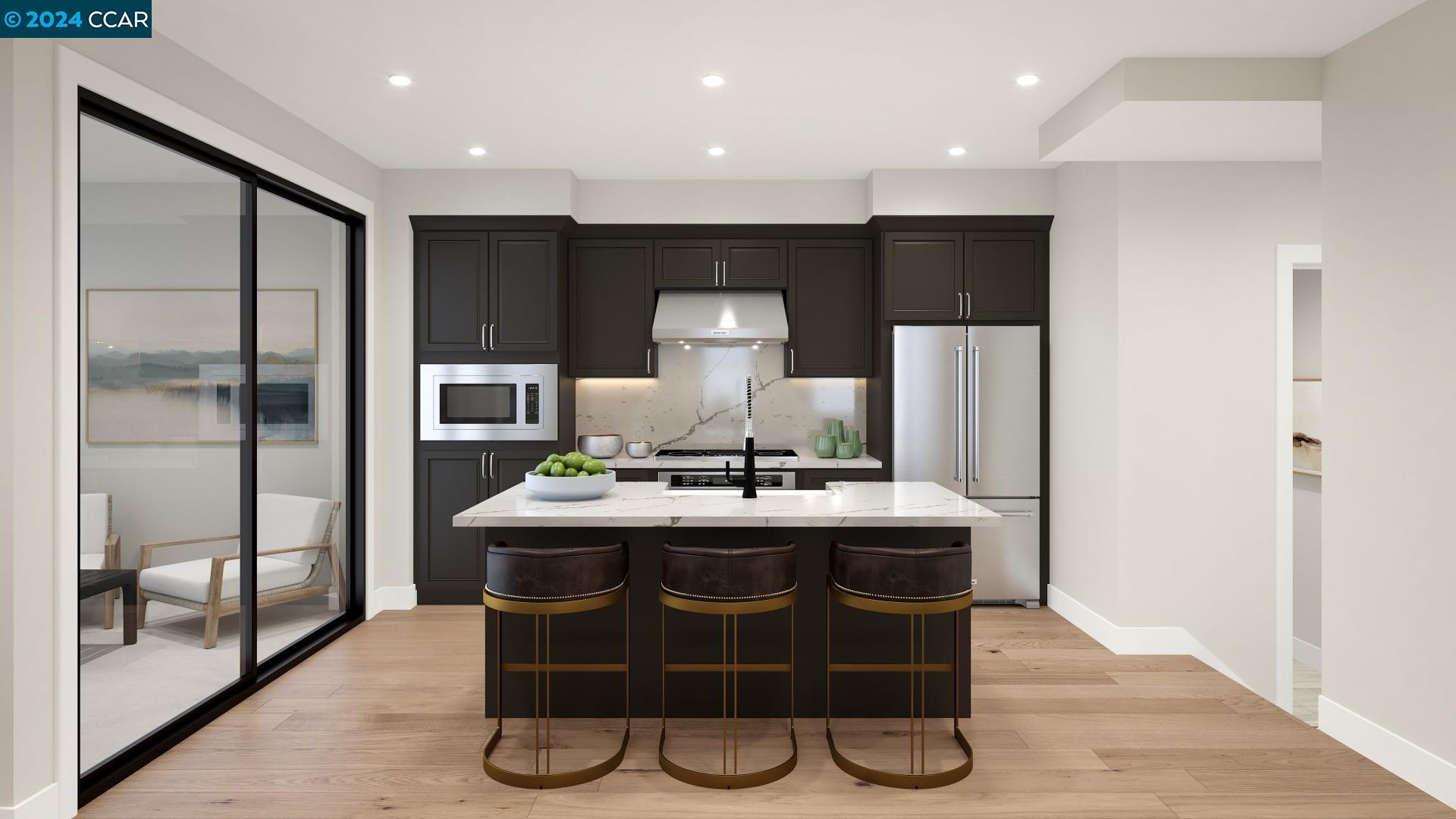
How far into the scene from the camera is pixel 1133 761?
9.21 ft

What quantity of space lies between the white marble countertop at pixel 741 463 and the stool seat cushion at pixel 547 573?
6.95 ft

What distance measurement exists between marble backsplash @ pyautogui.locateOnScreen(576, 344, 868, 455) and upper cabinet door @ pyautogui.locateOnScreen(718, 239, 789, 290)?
57 cm

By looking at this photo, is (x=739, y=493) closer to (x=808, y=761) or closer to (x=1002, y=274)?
(x=808, y=761)

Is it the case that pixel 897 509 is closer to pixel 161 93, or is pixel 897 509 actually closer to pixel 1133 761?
pixel 1133 761

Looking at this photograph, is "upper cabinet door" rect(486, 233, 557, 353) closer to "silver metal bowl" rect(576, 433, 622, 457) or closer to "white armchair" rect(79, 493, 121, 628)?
"silver metal bowl" rect(576, 433, 622, 457)

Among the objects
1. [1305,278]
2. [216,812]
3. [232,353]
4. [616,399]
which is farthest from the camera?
[616,399]

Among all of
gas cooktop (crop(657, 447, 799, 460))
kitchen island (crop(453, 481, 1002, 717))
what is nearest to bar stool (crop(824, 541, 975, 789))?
kitchen island (crop(453, 481, 1002, 717))

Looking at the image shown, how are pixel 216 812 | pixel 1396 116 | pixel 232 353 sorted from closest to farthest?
pixel 216 812 → pixel 1396 116 → pixel 232 353

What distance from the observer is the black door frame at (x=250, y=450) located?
2715 mm

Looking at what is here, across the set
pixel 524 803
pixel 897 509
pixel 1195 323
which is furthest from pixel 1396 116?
pixel 524 803

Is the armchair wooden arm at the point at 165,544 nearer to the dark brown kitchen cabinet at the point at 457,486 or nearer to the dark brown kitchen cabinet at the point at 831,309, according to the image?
the dark brown kitchen cabinet at the point at 457,486

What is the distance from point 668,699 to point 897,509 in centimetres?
118

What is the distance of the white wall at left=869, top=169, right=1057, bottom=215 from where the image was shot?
480 cm

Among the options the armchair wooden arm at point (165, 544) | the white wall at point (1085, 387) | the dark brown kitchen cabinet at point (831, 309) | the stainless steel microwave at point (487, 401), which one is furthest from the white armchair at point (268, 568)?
the white wall at point (1085, 387)
